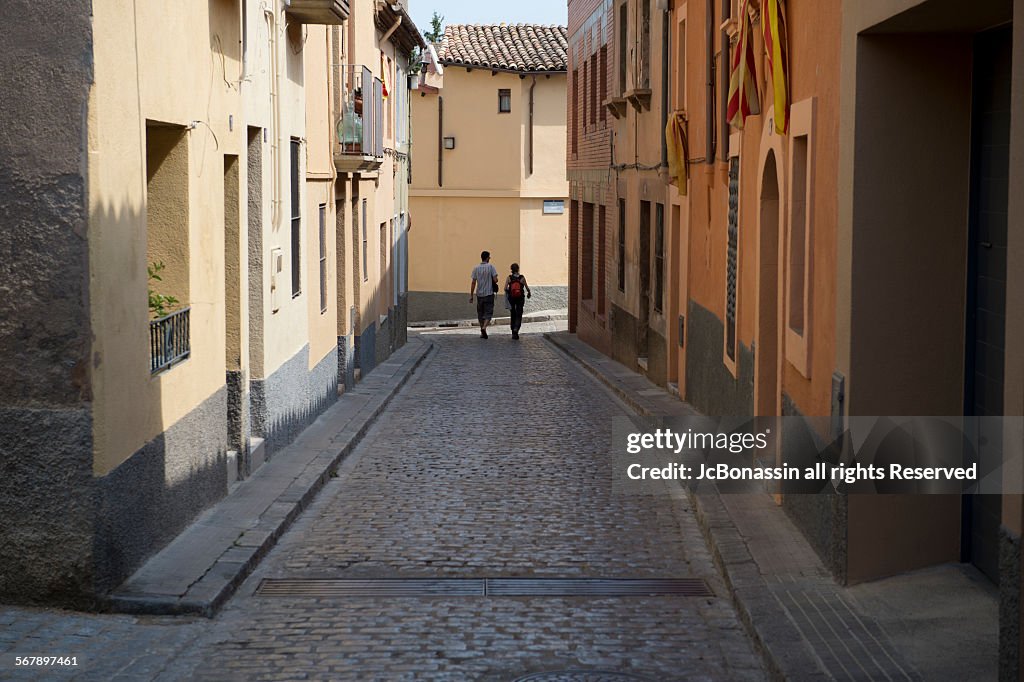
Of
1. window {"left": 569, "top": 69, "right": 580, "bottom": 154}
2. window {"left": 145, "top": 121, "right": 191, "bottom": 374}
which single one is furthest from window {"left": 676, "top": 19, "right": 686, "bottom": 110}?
window {"left": 569, "top": 69, "right": 580, "bottom": 154}

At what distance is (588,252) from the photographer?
91.2 feet

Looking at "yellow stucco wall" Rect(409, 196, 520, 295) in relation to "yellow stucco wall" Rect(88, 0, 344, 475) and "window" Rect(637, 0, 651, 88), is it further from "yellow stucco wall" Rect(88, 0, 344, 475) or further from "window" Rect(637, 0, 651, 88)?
"yellow stucco wall" Rect(88, 0, 344, 475)

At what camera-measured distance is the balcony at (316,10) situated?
509 inches

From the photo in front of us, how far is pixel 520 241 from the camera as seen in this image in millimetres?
37062

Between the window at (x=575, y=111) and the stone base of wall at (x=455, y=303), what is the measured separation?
8.79 meters

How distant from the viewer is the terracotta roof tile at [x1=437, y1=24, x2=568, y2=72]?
120ft

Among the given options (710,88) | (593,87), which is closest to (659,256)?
(710,88)

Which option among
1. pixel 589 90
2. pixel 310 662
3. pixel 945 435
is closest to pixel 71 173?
pixel 310 662

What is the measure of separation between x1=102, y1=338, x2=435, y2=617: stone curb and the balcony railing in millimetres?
1128

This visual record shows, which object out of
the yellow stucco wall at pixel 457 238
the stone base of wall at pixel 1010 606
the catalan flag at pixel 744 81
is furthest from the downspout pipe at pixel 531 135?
the stone base of wall at pixel 1010 606

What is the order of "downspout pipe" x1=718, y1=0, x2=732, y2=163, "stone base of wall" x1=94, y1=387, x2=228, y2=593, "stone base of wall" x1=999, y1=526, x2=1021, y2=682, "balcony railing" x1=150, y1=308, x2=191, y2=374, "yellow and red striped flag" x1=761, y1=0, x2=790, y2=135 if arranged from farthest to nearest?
"downspout pipe" x1=718, y1=0, x2=732, y2=163 → "yellow and red striped flag" x1=761, y1=0, x2=790, y2=135 → "balcony railing" x1=150, y1=308, x2=191, y2=374 → "stone base of wall" x1=94, y1=387, x2=228, y2=593 → "stone base of wall" x1=999, y1=526, x2=1021, y2=682

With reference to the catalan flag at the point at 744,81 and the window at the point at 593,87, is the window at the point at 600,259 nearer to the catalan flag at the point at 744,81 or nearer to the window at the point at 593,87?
the window at the point at 593,87

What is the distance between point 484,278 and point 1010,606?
2445 centimetres

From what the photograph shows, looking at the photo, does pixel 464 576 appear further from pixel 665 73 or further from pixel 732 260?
pixel 665 73
